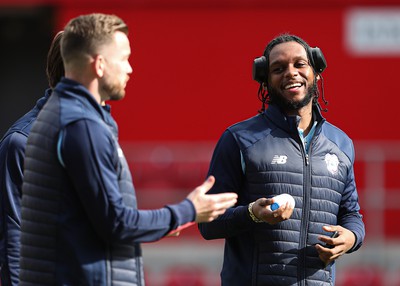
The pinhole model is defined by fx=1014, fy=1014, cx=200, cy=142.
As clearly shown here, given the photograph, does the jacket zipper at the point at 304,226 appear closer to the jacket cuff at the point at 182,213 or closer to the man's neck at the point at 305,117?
the man's neck at the point at 305,117

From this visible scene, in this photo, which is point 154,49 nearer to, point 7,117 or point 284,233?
point 7,117

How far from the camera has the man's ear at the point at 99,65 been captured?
11.4 ft

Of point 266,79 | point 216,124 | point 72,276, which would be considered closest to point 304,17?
point 216,124

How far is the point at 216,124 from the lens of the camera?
11523 mm

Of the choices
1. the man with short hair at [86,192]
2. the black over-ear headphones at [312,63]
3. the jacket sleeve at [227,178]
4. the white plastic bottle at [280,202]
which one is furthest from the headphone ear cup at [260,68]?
the man with short hair at [86,192]

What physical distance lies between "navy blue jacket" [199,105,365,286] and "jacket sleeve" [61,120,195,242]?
836mm

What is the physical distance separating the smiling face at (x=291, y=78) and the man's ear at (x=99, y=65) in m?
1.07

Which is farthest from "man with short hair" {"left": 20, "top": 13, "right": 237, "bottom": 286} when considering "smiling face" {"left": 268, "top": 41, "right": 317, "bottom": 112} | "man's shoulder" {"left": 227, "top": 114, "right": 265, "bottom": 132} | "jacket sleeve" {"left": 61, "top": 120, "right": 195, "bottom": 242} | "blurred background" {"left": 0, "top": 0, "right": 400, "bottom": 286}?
"blurred background" {"left": 0, "top": 0, "right": 400, "bottom": 286}

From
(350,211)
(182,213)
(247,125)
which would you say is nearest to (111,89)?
(182,213)

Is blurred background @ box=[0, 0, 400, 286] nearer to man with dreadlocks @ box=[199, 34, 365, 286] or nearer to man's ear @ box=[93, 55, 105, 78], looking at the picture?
man with dreadlocks @ box=[199, 34, 365, 286]

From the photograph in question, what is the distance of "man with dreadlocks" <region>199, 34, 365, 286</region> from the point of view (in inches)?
163

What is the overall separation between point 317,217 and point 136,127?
7454 mm

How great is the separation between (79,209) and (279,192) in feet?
3.42

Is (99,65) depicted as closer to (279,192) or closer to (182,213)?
(182,213)
